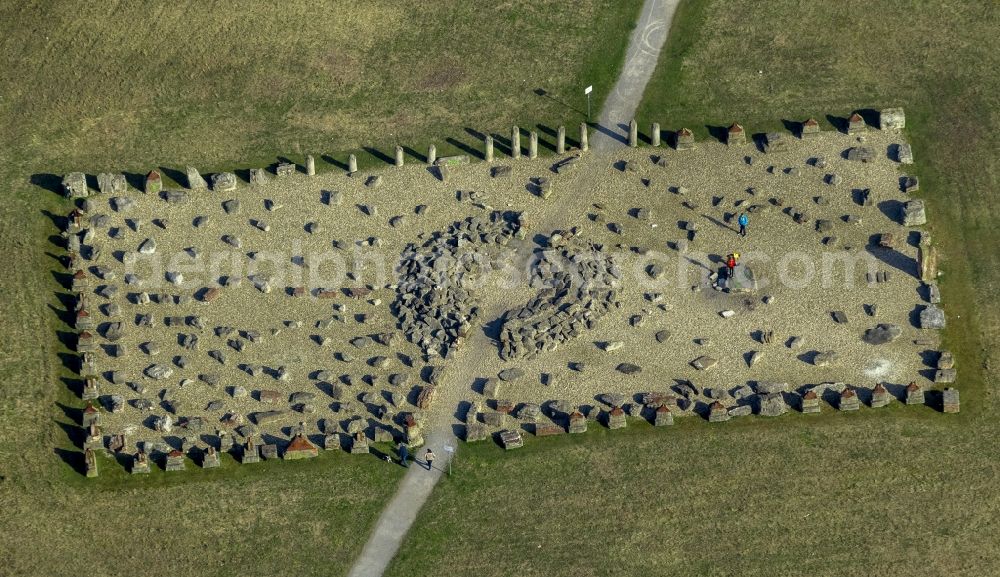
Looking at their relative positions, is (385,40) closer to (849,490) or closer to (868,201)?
(868,201)

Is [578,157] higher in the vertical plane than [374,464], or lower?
higher

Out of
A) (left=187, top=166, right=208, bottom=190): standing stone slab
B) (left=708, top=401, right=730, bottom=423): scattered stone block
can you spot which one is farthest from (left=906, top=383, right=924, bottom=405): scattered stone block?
(left=187, top=166, right=208, bottom=190): standing stone slab

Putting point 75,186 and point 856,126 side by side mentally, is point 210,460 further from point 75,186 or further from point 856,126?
point 856,126

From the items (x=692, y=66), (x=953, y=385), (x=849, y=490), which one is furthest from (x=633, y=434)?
(x=692, y=66)

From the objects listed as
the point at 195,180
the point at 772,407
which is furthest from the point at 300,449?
the point at 772,407

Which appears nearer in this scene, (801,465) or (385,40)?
(801,465)

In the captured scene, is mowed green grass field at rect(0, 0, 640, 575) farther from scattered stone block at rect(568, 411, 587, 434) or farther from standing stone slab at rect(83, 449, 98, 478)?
scattered stone block at rect(568, 411, 587, 434)

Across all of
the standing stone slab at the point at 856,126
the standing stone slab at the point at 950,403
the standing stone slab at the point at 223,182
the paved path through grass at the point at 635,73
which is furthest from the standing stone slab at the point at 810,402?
the standing stone slab at the point at 223,182

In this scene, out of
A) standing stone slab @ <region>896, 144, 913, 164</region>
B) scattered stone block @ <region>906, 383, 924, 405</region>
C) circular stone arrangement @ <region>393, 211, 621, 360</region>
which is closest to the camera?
scattered stone block @ <region>906, 383, 924, 405</region>
